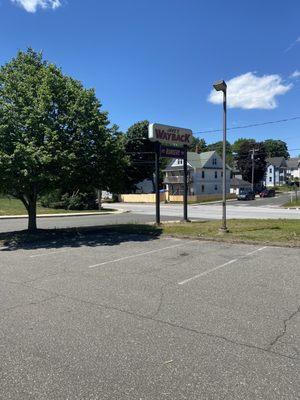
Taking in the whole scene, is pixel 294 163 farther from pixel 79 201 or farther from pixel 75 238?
pixel 75 238

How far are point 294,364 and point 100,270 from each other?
218 inches

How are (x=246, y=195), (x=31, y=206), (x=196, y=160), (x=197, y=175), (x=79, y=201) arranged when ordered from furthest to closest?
1. (x=196, y=160)
2. (x=197, y=175)
3. (x=246, y=195)
4. (x=79, y=201)
5. (x=31, y=206)

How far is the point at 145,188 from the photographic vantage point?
86812 mm

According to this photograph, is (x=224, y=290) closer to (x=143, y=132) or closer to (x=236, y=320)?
(x=236, y=320)

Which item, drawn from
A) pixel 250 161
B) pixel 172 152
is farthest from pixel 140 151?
pixel 172 152

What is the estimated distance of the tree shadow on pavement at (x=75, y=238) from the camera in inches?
532

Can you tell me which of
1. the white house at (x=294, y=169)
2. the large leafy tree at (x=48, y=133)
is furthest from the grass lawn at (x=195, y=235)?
the white house at (x=294, y=169)

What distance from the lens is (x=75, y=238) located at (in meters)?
15.3

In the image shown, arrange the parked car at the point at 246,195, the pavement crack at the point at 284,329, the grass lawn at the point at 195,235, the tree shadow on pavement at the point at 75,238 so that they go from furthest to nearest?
the parked car at the point at 246,195 → the tree shadow on pavement at the point at 75,238 → the grass lawn at the point at 195,235 → the pavement crack at the point at 284,329

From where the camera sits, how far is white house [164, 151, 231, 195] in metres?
71.0

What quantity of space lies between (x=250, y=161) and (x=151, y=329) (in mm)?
94423

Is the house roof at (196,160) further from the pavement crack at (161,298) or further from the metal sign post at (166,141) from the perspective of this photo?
the pavement crack at (161,298)

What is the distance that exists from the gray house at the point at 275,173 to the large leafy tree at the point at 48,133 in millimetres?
106327

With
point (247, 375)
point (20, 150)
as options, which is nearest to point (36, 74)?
point (20, 150)
